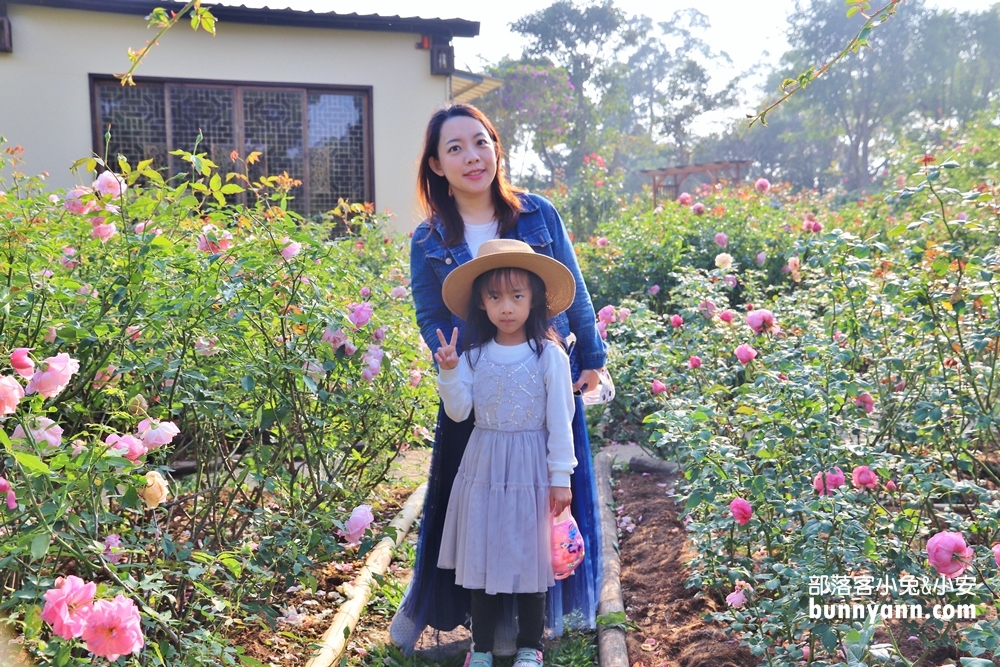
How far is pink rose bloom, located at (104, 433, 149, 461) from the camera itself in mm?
1453

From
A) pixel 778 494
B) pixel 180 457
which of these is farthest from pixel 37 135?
pixel 778 494

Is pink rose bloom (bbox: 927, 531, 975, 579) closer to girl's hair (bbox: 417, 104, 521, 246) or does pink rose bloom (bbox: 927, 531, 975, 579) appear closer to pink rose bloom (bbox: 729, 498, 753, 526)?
pink rose bloom (bbox: 729, 498, 753, 526)

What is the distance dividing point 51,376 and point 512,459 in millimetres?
1133

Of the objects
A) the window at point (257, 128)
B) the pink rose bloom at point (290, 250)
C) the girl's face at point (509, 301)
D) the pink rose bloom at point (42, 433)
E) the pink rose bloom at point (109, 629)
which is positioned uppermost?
the window at point (257, 128)

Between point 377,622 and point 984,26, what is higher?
point 984,26

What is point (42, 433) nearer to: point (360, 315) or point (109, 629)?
point (109, 629)

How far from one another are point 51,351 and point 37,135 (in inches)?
254

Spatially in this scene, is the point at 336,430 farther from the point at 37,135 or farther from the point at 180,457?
the point at 37,135

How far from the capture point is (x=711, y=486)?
210 cm

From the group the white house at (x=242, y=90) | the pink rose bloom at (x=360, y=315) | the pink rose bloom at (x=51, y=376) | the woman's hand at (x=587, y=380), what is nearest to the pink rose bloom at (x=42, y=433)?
the pink rose bloom at (x=51, y=376)

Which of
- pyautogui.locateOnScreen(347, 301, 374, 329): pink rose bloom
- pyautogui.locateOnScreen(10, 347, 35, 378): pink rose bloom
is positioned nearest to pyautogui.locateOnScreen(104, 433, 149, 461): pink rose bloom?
pyautogui.locateOnScreen(10, 347, 35, 378): pink rose bloom

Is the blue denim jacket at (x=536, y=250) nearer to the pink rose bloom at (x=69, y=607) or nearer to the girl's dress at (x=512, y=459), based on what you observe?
the girl's dress at (x=512, y=459)

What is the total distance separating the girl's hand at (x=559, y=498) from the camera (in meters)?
2.16

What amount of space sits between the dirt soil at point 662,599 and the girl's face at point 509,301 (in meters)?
0.89
